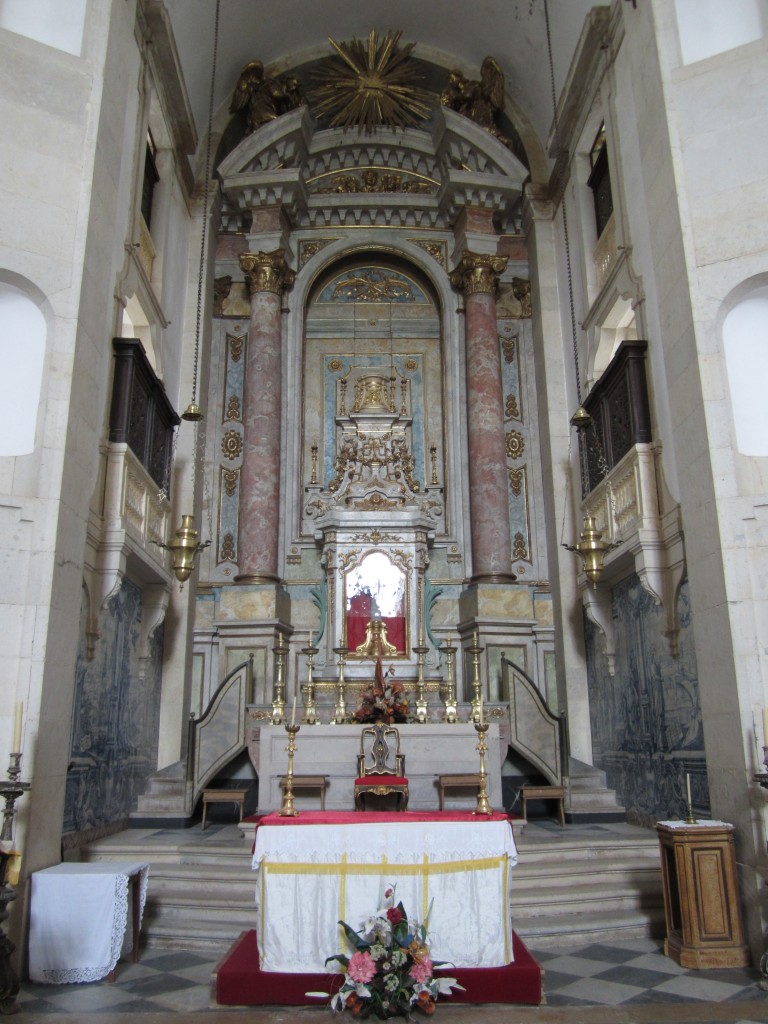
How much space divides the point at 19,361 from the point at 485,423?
7429 mm

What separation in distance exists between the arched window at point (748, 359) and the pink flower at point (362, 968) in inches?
212

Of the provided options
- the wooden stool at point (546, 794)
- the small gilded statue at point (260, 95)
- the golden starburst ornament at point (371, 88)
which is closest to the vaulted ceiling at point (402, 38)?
the small gilded statue at point (260, 95)

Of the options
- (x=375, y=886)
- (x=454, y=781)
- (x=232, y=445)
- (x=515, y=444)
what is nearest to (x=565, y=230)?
(x=515, y=444)

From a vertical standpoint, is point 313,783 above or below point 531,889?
above

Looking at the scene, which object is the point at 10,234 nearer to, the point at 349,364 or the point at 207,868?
the point at 207,868

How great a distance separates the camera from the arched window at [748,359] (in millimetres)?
7812

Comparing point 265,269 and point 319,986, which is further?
point 265,269

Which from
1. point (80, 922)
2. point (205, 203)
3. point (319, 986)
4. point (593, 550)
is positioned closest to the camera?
point (319, 986)

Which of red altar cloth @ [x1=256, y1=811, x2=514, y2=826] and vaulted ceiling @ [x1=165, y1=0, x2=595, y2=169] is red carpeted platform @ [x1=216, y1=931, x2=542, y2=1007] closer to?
red altar cloth @ [x1=256, y1=811, x2=514, y2=826]

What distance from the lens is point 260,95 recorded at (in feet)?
47.7

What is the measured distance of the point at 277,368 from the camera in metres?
13.6

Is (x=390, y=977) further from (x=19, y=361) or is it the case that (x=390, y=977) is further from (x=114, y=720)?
(x=19, y=361)

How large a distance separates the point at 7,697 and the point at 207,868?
2.27 meters

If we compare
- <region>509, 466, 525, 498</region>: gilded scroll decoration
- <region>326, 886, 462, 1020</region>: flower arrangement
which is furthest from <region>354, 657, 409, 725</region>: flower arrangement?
<region>509, 466, 525, 498</region>: gilded scroll decoration
